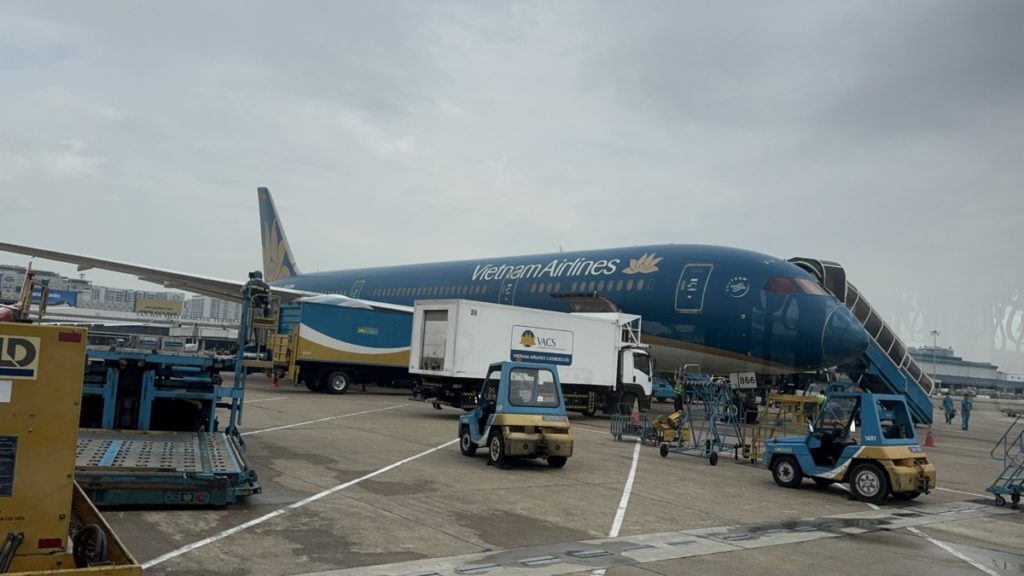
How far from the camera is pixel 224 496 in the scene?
8.79 m

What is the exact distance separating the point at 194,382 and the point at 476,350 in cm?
1032

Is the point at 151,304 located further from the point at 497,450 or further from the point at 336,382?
the point at 497,450

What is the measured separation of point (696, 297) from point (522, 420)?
12.3m

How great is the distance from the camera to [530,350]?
74.1ft

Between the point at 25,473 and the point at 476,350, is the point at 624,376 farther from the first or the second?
the point at 25,473

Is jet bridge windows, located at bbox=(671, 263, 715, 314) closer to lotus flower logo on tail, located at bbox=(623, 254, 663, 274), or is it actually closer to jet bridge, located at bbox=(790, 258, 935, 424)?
lotus flower logo on tail, located at bbox=(623, 254, 663, 274)

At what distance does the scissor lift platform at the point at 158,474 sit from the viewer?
837 cm

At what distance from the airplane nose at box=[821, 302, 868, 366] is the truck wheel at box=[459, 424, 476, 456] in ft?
39.7

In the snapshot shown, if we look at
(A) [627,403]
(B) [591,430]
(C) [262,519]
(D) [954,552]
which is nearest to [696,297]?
(A) [627,403]

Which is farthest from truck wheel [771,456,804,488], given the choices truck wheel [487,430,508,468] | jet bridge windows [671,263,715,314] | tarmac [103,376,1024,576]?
jet bridge windows [671,263,715,314]

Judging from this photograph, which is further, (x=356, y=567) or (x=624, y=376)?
(x=624, y=376)

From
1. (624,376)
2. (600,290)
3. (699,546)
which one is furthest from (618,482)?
(600,290)

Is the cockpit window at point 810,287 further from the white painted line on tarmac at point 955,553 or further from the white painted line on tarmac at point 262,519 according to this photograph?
the white painted line on tarmac at point 262,519

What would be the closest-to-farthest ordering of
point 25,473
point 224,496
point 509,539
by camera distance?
point 25,473 < point 509,539 < point 224,496
